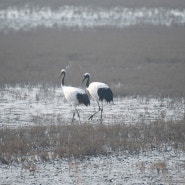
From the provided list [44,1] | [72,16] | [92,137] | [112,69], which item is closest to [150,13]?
[72,16]

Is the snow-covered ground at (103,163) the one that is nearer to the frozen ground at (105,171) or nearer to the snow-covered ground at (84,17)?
the frozen ground at (105,171)

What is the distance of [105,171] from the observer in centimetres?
1013

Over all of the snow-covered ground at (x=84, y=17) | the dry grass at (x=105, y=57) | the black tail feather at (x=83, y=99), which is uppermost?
the snow-covered ground at (x=84, y=17)

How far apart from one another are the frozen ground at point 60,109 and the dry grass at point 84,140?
97 cm

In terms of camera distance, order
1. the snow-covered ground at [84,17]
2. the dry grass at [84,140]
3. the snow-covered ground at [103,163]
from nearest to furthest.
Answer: the snow-covered ground at [103,163]
the dry grass at [84,140]
the snow-covered ground at [84,17]

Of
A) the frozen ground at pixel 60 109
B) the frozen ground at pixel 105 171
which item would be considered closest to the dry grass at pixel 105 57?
the frozen ground at pixel 60 109

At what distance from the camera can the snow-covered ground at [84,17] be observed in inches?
1348

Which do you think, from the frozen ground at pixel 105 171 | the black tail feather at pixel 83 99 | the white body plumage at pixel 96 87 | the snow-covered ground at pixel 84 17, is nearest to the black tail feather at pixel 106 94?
the white body plumage at pixel 96 87

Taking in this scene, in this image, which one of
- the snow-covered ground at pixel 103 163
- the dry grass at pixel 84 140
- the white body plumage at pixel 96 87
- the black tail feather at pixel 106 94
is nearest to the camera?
the snow-covered ground at pixel 103 163

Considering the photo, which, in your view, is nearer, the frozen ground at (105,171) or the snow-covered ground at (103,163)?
the frozen ground at (105,171)

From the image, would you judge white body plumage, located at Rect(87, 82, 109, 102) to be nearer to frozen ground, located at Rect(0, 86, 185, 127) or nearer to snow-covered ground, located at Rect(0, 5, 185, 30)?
frozen ground, located at Rect(0, 86, 185, 127)

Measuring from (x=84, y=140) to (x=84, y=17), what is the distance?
24942 millimetres

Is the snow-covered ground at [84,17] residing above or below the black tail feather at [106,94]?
above

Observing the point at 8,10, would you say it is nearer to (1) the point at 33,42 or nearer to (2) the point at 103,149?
(1) the point at 33,42
